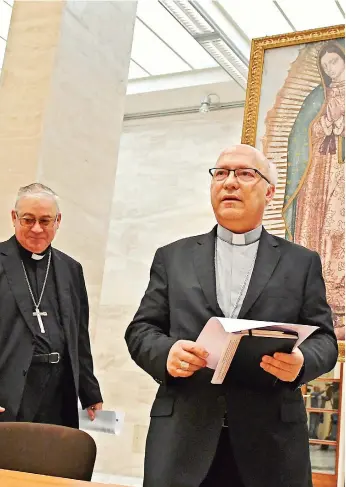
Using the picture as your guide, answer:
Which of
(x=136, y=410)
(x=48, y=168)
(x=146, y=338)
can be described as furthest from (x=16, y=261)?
(x=136, y=410)

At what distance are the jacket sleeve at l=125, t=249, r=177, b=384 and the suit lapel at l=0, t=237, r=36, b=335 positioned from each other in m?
1.48

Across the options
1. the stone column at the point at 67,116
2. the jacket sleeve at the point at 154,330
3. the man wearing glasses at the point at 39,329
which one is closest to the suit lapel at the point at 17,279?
the man wearing glasses at the point at 39,329

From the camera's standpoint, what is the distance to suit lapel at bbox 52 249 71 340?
4.36 meters

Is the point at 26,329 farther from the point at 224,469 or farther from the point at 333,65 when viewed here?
A: the point at 333,65

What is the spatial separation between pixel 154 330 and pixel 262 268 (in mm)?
494

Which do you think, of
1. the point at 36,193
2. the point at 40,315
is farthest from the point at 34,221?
the point at 40,315

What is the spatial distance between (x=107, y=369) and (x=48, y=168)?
5.25m

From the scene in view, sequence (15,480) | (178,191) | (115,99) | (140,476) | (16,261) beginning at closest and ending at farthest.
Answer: (15,480) < (16,261) < (115,99) < (140,476) < (178,191)

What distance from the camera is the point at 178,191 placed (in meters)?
10.8

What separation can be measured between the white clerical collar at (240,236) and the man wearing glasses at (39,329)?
1.57m

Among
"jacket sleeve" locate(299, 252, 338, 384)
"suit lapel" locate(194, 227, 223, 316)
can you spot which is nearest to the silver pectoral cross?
"suit lapel" locate(194, 227, 223, 316)

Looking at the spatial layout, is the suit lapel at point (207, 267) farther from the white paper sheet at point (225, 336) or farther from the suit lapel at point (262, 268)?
the white paper sheet at point (225, 336)

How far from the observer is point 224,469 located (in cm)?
271

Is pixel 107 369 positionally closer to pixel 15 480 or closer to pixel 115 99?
pixel 115 99
